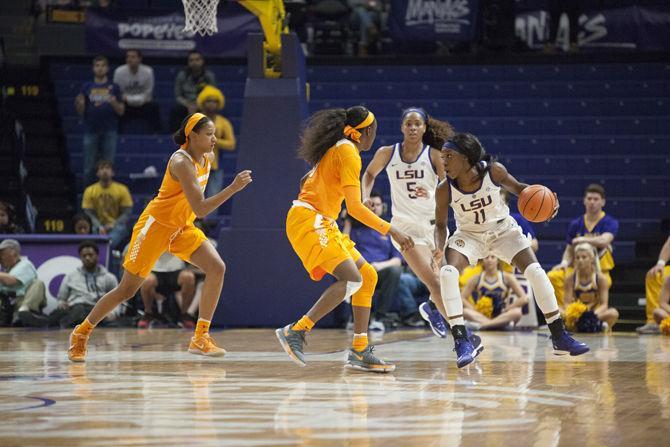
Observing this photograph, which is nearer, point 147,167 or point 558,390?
point 558,390

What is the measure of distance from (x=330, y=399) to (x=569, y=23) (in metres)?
13.5

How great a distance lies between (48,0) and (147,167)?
4650 mm

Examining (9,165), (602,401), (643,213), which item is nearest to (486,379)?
(602,401)

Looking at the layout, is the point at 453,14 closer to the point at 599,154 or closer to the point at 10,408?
the point at 599,154

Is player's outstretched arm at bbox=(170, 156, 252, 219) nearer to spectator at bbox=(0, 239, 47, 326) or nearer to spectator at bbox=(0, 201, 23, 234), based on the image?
spectator at bbox=(0, 239, 47, 326)

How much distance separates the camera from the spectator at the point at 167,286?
1249cm

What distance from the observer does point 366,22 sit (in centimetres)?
1858

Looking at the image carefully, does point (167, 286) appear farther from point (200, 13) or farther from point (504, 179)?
point (504, 179)

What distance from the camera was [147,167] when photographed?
16172 millimetres

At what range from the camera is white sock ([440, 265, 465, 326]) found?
7.36m

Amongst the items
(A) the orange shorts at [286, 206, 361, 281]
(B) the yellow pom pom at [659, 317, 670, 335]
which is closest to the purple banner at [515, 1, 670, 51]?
(B) the yellow pom pom at [659, 317, 670, 335]

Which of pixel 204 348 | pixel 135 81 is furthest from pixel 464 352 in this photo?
pixel 135 81

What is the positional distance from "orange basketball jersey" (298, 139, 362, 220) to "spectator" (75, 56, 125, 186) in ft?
27.4

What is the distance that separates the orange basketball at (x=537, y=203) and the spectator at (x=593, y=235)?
4931mm
